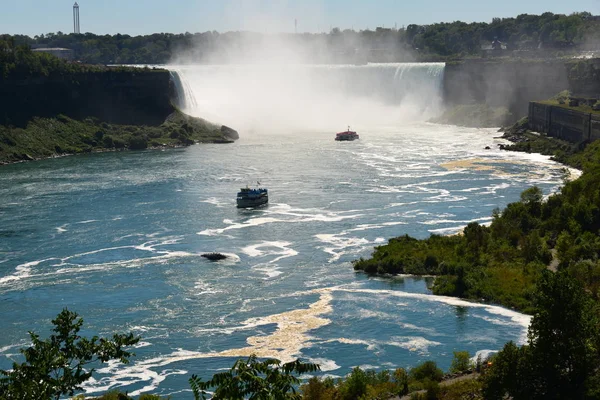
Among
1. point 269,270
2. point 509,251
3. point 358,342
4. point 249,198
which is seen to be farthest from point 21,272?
point 509,251

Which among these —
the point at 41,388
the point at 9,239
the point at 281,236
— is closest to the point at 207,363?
the point at 41,388

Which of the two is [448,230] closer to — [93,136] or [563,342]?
[563,342]

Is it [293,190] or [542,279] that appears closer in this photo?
[542,279]

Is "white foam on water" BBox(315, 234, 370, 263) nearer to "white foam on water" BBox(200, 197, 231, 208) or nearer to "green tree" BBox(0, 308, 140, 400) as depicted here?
"white foam on water" BBox(200, 197, 231, 208)

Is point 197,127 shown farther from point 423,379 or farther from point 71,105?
point 423,379

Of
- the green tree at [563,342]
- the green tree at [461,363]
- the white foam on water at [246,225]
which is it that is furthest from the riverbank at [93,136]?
the green tree at [563,342]

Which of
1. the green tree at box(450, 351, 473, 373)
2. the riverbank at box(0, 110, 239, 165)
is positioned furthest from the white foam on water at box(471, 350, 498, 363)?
the riverbank at box(0, 110, 239, 165)
